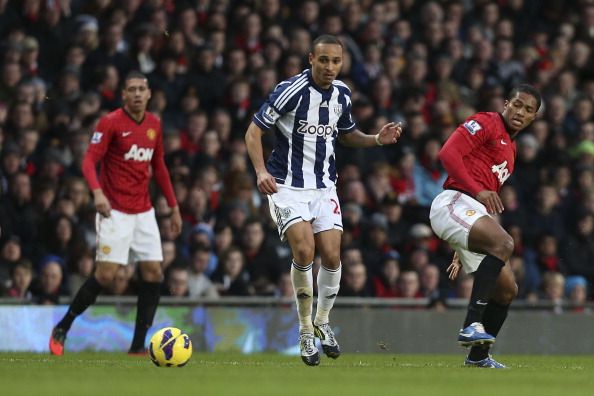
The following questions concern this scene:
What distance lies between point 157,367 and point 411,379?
192cm

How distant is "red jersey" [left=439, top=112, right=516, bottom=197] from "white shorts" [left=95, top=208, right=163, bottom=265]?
2.78 m

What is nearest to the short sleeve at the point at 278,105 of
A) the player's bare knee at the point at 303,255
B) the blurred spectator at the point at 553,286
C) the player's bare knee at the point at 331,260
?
the player's bare knee at the point at 303,255

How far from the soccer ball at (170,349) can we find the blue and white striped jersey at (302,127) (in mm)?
1544

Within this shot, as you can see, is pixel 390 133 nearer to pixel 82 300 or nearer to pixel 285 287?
pixel 82 300

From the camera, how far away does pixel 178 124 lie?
1605 cm

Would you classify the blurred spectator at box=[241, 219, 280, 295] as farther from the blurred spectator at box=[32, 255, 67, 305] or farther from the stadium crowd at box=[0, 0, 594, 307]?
the blurred spectator at box=[32, 255, 67, 305]

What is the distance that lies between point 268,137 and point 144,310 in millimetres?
4915

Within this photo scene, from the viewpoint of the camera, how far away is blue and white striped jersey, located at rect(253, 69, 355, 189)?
1005 cm

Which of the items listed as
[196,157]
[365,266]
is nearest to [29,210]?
[196,157]

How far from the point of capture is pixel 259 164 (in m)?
9.83

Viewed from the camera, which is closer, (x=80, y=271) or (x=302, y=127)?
(x=302, y=127)

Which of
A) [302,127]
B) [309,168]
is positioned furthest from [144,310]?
[302,127]

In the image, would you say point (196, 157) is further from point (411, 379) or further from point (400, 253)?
point (411, 379)

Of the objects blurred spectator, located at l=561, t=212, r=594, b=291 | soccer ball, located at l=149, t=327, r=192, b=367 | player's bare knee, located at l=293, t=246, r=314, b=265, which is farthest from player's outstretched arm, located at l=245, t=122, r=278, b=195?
blurred spectator, located at l=561, t=212, r=594, b=291
